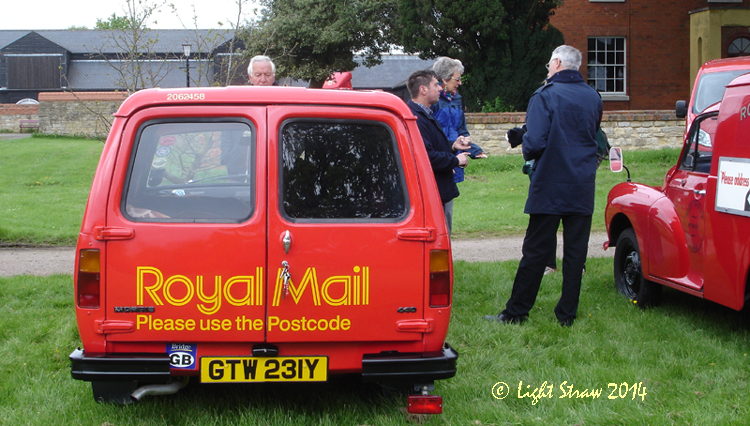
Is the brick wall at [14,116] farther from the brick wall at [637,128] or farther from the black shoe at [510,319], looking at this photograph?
the black shoe at [510,319]

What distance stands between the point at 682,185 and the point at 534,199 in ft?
3.93

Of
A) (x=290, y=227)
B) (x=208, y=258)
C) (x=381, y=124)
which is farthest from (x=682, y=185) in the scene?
(x=208, y=258)

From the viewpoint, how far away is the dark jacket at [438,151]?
4.96 m

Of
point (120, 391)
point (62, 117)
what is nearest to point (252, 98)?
point (120, 391)

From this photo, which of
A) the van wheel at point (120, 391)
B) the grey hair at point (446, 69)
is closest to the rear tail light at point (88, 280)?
the van wheel at point (120, 391)

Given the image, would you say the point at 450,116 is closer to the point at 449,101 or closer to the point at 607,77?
the point at 449,101

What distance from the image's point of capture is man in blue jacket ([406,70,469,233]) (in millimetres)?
5016

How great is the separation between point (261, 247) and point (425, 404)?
108cm

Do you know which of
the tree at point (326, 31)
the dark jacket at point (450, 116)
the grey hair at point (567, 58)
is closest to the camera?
the grey hair at point (567, 58)

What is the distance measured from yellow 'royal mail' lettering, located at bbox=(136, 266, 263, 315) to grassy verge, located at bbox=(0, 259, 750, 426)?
69 cm

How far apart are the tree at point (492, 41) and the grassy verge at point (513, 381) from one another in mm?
14848

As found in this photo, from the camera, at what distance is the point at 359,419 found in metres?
3.57

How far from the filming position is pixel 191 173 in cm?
333

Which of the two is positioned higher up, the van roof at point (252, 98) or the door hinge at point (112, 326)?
the van roof at point (252, 98)
